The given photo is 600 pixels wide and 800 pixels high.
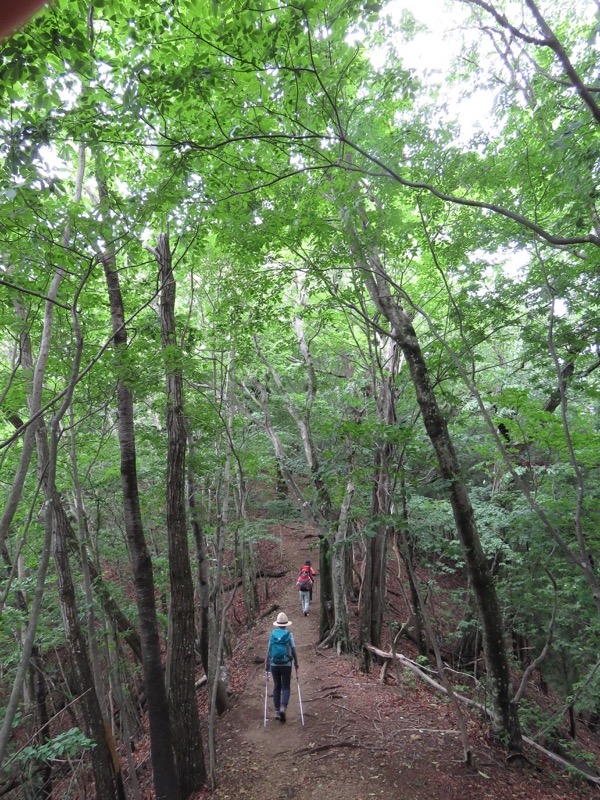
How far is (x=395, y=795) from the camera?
18.2ft

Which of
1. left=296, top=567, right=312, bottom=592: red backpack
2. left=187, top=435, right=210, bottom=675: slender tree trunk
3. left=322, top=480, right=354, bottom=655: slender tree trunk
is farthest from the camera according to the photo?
left=296, top=567, right=312, bottom=592: red backpack

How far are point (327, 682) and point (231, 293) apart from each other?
322 inches

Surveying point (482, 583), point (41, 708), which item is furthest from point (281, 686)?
point (41, 708)

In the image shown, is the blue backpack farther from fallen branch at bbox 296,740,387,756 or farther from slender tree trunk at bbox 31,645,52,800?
slender tree trunk at bbox 31,645,52,800

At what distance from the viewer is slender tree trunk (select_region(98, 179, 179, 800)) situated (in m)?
5.55

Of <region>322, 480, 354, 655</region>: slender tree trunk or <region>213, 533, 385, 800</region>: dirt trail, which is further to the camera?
<region>322, 480, 354, 655</region>: slender tree trunk

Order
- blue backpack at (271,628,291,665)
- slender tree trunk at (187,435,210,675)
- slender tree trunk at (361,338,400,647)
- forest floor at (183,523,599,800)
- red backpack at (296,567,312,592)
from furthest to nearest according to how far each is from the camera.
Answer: red backpack at (296,567,312,592) < slender tree trunk at (187,435,210,675) < slender tree trunk at (361,338,400,647) < blue backpack at (271,628,291,665) < forest floor at (183,523,599,800)

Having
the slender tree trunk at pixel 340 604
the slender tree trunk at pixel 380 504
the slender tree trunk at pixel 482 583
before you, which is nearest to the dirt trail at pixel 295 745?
the slender tree trunk at pixel 340 604

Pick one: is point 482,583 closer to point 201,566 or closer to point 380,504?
point 380,504

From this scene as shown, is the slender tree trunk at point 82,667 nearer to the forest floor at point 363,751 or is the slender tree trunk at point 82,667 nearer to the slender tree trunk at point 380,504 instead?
the forest floor at point 363,751

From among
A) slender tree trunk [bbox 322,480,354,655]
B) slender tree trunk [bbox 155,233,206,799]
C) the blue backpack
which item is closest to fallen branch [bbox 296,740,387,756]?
the blue backpack

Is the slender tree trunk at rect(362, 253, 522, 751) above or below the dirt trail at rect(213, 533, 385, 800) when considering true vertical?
above

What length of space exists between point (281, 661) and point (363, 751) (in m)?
1.75

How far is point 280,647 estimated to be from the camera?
758 centimetres
